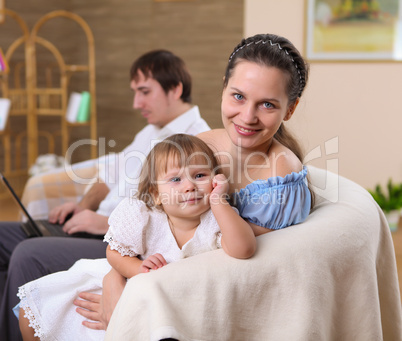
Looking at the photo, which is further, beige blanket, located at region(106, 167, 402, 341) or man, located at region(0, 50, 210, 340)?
man, located at region(0, 50, 210, 340)

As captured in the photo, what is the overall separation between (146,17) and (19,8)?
1226mm

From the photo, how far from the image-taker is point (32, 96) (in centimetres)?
→ 470

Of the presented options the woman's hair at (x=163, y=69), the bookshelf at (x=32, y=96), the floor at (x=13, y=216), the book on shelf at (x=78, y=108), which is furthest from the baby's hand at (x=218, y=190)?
the book on shelf at (x=78, y=108)

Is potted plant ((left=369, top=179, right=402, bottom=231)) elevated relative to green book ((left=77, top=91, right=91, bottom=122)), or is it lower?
lower

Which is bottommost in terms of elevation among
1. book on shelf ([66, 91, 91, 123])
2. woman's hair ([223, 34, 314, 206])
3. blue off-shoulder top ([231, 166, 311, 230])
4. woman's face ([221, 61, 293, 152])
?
book on shelf ([66, 91, 91, 123])

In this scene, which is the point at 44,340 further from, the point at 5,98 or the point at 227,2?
the point at 227,2

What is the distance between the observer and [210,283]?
1247 mm

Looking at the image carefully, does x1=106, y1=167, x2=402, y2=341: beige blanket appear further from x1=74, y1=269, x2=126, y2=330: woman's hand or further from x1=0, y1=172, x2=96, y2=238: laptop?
x1=0, y1=172, x2=96, y2=238: laptop

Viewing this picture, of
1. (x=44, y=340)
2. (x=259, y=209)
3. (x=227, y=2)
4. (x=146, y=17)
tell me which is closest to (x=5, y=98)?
(x=146, y=17)

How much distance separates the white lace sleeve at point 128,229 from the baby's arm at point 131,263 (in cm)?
2

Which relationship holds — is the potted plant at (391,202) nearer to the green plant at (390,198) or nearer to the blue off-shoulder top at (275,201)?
the green plant at (390,198)

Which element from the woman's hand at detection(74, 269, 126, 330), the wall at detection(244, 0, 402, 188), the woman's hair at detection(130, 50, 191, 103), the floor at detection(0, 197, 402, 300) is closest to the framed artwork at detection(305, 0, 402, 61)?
the wall at detection(244, 0, 402, 188)

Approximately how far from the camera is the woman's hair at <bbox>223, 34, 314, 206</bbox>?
1.44 meters

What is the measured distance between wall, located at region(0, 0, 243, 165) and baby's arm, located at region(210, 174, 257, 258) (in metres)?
3.57
